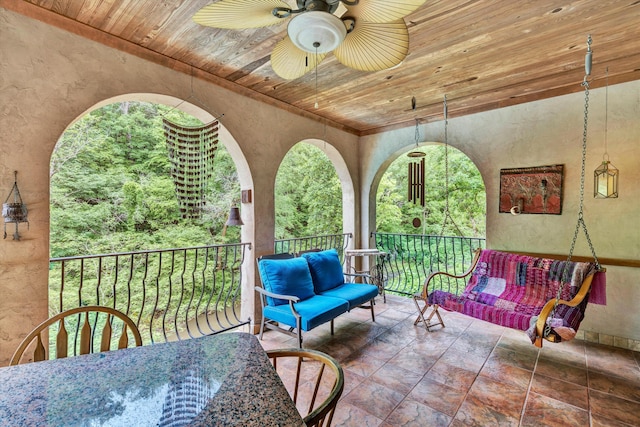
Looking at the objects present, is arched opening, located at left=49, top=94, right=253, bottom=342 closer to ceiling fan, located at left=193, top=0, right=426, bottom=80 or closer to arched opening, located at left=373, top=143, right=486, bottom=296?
ceiling fan, located at left=193, top=0, right=426, bottom=80

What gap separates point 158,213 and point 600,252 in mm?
6877

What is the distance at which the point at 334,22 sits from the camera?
121 cm

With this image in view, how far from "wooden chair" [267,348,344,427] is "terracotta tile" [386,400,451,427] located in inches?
17.9

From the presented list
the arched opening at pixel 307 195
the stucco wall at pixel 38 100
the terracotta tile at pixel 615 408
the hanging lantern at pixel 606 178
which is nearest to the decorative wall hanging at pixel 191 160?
the stucco wall at pixel 38 100

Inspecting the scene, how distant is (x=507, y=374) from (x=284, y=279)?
207 centimetres

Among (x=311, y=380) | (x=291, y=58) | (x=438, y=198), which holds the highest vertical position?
(x=291, y=58)

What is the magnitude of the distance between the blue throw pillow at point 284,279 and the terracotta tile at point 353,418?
112 cm

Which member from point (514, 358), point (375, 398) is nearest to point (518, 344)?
point (514, 358)

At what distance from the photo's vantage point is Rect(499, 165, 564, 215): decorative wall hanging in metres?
3.29

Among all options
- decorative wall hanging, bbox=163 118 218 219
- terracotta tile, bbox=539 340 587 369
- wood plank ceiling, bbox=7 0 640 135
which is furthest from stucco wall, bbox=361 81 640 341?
decorative wall hanging, bbox=163 118 218 219

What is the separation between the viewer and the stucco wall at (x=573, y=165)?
115 inches

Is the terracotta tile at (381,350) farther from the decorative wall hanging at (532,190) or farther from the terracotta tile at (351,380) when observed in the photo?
the decorative wall hanging at (532,190)

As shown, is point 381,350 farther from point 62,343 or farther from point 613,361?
point 62,343

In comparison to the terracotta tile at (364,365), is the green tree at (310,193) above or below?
above
